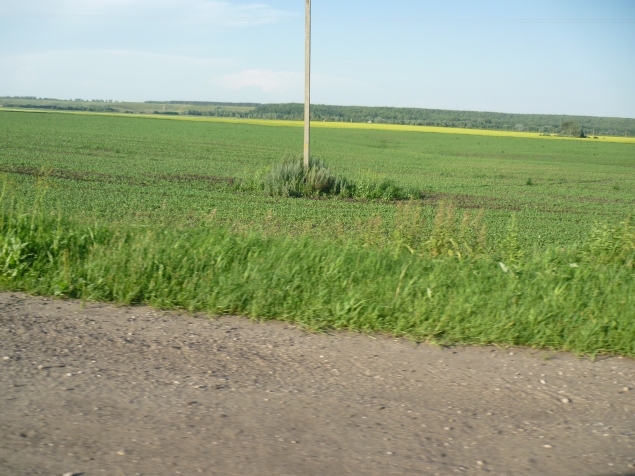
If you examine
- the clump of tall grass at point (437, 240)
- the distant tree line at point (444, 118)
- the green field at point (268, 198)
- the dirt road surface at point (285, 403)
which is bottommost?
the green field at point (268, 198)

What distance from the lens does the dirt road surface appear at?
291cm

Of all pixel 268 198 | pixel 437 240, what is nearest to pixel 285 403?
pixel 437 240

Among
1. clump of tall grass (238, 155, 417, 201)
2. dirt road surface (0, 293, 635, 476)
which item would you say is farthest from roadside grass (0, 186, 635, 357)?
clump of tall grass (238, 155, 417, 201)

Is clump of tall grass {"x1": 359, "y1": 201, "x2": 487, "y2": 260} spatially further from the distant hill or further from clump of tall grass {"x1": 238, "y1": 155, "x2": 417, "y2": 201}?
the distant hill

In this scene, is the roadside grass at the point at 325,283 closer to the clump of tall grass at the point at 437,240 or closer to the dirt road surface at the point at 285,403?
the dirt road surface at the point at 285,403

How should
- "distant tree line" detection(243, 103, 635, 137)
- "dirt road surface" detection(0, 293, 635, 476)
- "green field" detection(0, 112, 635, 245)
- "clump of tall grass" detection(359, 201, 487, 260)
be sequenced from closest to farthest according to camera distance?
"dirt road surface" detection(0, 293, 635, 476), "clump of tall grass" detection(359, 201, 487, 260), "green field" detection(0, 112, 635, 245), "distant tree line" detection(243, 103, 635, 137)

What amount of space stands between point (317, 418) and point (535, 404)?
1.33m

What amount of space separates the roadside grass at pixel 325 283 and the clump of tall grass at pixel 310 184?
14.0m

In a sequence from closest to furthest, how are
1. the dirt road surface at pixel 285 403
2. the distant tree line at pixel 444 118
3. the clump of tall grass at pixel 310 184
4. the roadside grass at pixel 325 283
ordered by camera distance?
the dirt road surface at pixel 285 403
the roadside grass at pixel 325 283
the clump of tall grass at pixel 310 184
the distant tree line at pixel 444 118

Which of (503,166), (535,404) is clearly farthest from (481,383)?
(503,166)

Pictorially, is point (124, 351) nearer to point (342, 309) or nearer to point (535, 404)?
point (342, 309)

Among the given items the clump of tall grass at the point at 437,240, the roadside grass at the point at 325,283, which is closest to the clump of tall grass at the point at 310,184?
the clump of tall grass at the point at 437,240

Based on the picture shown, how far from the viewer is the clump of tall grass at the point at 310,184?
20859mm

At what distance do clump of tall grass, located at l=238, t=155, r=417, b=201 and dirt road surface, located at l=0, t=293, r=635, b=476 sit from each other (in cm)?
1616
